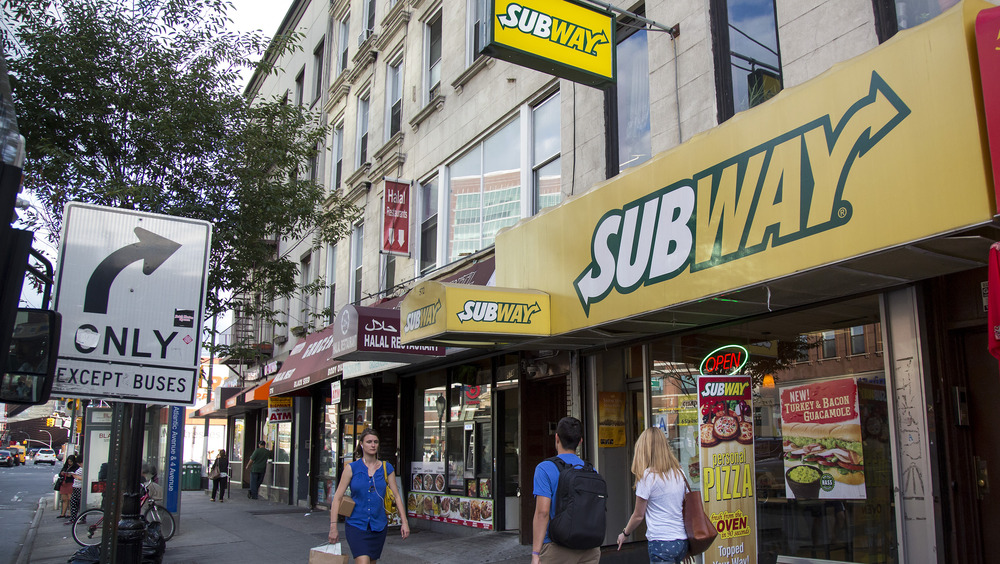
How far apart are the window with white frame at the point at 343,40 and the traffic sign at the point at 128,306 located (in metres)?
17.0

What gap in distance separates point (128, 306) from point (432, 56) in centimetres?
1197

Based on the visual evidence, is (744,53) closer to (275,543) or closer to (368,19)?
(275,543)

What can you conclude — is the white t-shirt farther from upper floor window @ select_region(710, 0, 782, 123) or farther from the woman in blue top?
upper floor window @ select_region(710, 0, 782, 123)

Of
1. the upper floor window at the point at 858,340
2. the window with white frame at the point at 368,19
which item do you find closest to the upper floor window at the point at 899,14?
the upper floor window at the point at 858,340

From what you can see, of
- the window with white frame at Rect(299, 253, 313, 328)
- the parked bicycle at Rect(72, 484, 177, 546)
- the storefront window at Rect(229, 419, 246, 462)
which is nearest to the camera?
the parked bicycle at Rect(72, 484, 177, 546)

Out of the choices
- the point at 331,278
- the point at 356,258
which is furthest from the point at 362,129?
the point at 331,278

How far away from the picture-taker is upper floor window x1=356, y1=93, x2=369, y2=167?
62.8 ft

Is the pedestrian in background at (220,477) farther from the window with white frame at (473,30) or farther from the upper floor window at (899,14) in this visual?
the upper floor window at (899,14)

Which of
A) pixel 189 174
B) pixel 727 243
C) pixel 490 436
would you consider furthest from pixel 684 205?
pixel 189 174

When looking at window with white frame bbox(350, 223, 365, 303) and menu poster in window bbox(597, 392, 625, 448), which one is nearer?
menu poster in window bbox(597, 392, 625, 448)

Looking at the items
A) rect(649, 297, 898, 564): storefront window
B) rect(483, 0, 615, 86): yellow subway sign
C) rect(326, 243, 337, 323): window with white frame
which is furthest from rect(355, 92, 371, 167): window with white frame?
rect(649, 297, 898, 564): storefront window

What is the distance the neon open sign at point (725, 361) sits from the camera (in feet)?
26.4

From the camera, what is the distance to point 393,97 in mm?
17703

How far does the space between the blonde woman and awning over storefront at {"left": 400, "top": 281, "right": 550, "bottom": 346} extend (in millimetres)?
2893
